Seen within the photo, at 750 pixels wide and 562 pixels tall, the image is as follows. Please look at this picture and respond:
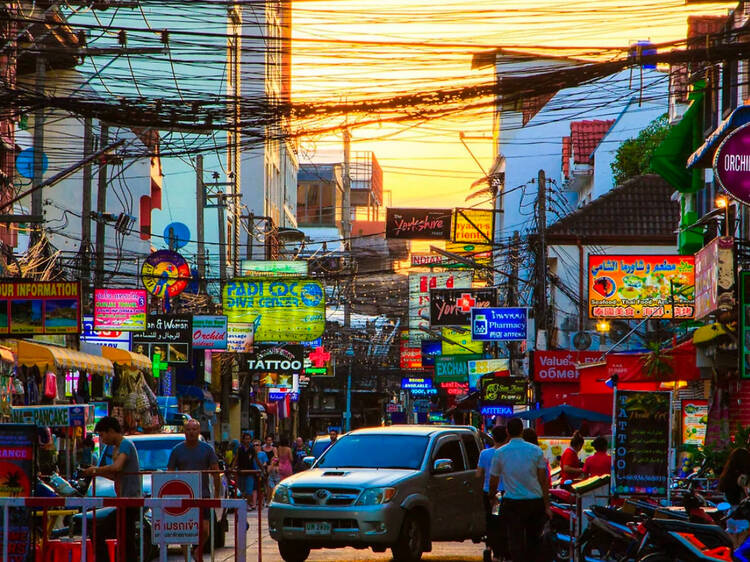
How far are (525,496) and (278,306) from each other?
2455cm

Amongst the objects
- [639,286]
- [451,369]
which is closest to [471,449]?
[639,286]

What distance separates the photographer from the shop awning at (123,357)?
34.7m

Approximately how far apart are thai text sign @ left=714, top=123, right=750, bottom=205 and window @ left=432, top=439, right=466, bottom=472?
5.31 m

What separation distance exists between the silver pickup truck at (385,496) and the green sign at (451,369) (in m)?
32.9

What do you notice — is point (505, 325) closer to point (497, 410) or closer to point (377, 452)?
point (497, 410)

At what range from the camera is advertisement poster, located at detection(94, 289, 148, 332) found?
1260 inches

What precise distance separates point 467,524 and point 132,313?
16.4 metres

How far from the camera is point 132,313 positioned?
1268 inches

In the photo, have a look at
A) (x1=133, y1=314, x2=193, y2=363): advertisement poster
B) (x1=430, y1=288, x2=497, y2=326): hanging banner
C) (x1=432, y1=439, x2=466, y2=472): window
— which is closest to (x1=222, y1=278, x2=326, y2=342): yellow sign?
(x1=133, y1=314, x2=193, y2=363): advertisement poster

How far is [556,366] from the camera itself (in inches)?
1454

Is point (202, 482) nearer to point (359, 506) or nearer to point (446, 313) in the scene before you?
point (359, 506)

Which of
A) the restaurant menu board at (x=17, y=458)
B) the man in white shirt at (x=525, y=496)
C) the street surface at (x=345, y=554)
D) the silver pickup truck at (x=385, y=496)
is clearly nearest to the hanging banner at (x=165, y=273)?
the street surface at (x=345, y=554)

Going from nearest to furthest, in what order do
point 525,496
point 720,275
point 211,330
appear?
point 525,496
point 720,275
point 211,330

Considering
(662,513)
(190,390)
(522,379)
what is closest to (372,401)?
(190,390)
